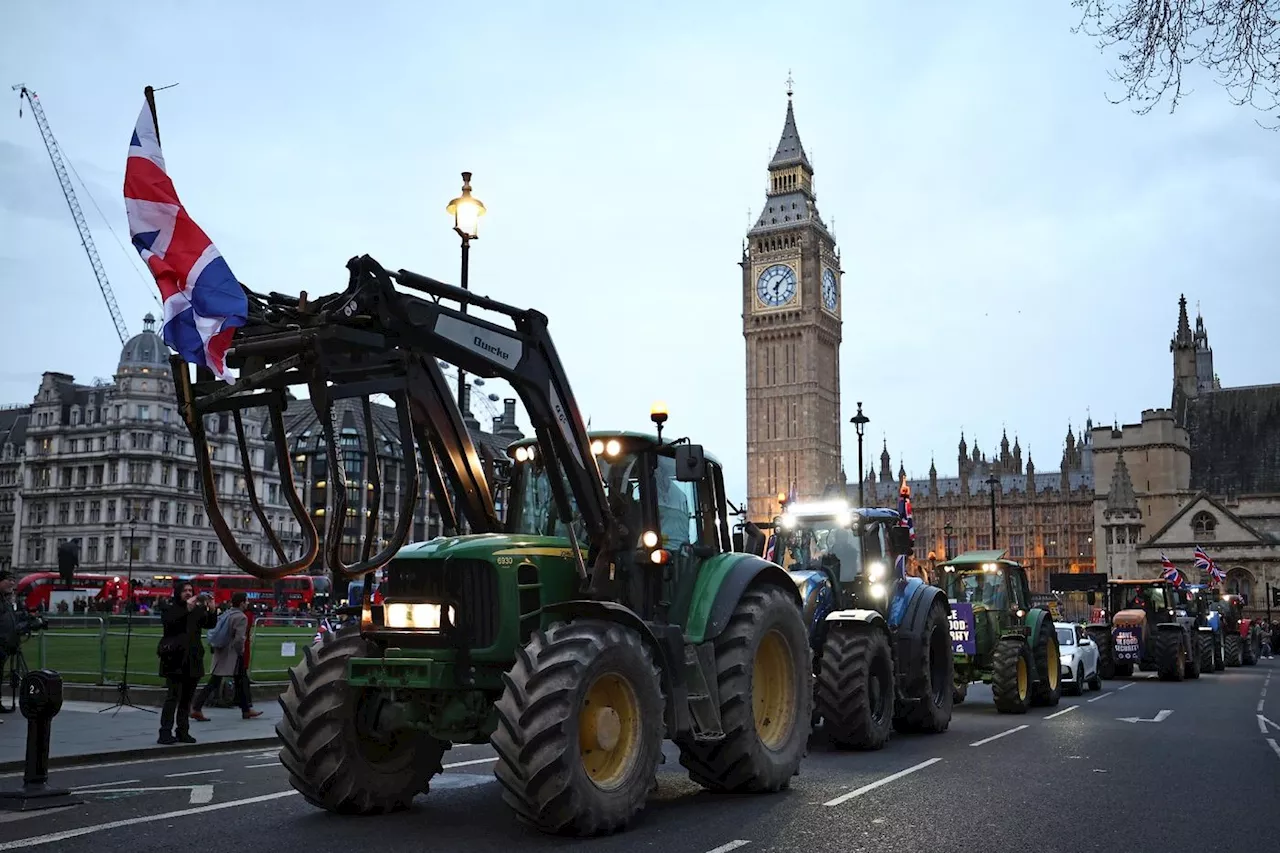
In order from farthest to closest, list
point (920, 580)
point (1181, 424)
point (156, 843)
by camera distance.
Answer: point (1181, 424), point (920, 580), point (156, 843)

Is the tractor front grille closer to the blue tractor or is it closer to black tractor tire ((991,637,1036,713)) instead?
the blue tractor

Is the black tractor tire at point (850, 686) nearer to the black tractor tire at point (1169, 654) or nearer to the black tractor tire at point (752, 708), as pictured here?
the black tractor tire at point (752, 708)

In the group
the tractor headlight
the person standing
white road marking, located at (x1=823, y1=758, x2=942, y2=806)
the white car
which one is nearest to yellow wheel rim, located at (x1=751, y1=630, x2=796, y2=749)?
white road marking, located at (x1=823, y1=758, x2=942, y2=806)

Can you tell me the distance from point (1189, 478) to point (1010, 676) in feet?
234

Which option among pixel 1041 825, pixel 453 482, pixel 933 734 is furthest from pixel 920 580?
pixel 453 482

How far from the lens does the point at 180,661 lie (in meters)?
14.0

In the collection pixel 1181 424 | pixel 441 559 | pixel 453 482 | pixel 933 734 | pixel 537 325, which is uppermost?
pixel 1181 424

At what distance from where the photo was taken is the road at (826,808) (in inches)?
299

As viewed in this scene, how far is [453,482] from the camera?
9.07 m

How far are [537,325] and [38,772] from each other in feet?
17.7

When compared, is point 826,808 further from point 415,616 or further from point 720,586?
point 415,616

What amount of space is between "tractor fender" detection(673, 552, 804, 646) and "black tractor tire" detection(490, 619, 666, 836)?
106 cm

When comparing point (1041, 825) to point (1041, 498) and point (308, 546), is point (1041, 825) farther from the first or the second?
point (1041, 498)

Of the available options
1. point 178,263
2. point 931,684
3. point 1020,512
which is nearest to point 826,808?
point 178,263
